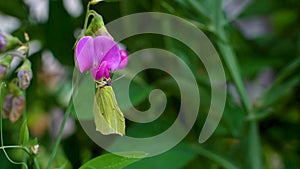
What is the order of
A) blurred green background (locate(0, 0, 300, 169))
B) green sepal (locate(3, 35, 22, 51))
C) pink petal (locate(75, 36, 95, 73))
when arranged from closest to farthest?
pink petal (locate(75, 36, 95, 73)) → green sepal (locate(3, 35, 22, 51)) → blurred green background (locate(0, 0, 300, 169))

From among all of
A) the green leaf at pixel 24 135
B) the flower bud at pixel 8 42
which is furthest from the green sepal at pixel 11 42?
the green leaf at pixel 24 135

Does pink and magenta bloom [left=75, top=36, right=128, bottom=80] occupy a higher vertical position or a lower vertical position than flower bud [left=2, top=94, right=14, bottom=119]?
higher

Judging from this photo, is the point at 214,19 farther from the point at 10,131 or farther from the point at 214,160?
the point at 10,131

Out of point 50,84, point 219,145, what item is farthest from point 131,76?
point 50,84

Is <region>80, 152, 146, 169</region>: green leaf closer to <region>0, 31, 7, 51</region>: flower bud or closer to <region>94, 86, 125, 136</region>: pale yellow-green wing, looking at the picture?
<region>94, 86, 125, 136</region>: pale yellow-green wing

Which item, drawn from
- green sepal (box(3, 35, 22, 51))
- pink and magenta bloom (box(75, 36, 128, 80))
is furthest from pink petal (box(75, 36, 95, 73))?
green sepal (box(3, 35, 22, 51))

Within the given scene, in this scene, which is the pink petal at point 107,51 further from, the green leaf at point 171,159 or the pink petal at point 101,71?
the green leaf at point 171,159
